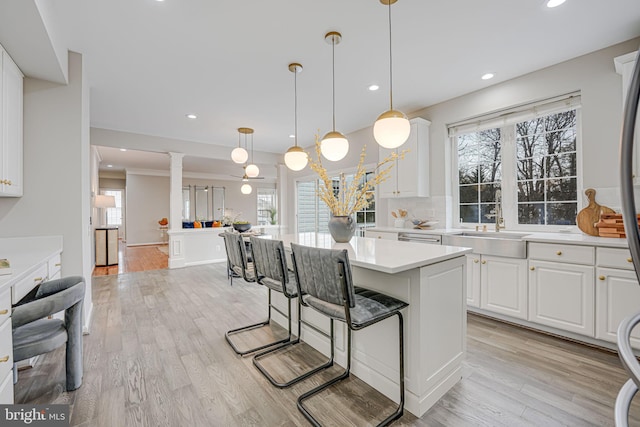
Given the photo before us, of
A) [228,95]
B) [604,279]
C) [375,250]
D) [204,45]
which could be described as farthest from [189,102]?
[604,279]

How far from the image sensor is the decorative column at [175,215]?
585 cm

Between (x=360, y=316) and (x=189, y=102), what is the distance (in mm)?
3743

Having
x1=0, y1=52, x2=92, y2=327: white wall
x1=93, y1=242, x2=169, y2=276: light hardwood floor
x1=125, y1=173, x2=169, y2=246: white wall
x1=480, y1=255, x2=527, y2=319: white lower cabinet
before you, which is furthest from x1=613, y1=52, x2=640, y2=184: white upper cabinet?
x1=125, y1=173, x2=169, y2=246: white wall

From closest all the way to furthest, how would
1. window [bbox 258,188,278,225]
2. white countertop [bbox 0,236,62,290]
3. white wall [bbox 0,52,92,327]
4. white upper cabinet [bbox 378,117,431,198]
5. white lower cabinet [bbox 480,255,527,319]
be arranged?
white countertop [bbox 0,236,62,290] < white wall [bbox 0,52,92,327] < white lower cabinet [bbox 480,255,527,319] < white upper cabinet [bbox 378,117,431,198] < window [bbox 258,188,278,225]

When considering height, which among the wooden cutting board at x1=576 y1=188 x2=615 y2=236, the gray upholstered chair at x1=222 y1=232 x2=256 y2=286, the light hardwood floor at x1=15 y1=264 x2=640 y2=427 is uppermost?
the wooden cutting board at x1=576 y1=188 x2=615 y2=236

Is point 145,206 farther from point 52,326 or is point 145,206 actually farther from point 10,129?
point 52,326

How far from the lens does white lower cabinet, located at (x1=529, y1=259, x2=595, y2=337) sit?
238cm

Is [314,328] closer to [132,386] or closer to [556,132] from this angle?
[132,386]

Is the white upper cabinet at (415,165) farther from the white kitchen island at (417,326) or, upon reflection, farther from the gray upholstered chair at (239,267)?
the gray upholstered chair at (239,267)

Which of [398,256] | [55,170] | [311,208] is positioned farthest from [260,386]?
[311,208]

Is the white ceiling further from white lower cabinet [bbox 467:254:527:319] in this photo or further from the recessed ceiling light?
white lower cabinet [bbox 467:254:527:319]

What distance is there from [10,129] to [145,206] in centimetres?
821

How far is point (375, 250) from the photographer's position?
212cm

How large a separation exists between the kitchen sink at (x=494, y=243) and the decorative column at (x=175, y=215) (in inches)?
198
